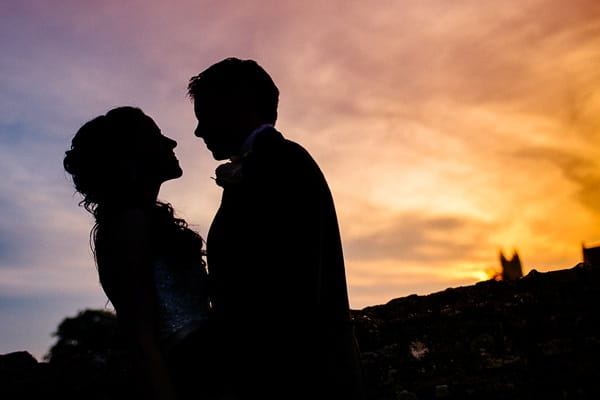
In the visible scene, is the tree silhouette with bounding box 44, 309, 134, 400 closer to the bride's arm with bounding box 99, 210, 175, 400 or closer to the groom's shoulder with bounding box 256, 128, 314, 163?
the bride's arm with bounding box 99, 210, 175, 400

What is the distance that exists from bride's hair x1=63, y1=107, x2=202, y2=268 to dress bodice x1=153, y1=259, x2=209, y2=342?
5.9 inches

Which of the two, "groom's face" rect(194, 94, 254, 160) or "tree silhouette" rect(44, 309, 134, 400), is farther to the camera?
"tree silhouette" rect(44, 309, 134, 400)

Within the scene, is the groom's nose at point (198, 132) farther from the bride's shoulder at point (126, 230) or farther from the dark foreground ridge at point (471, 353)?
the dark foreground ridge at point (471, 353)

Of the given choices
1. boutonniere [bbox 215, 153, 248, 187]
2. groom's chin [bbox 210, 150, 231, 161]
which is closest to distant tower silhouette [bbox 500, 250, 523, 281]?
groom's chin [bbox 210, 150, 231, 161]

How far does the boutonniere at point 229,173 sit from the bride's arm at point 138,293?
1.50ft

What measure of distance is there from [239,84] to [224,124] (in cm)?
25

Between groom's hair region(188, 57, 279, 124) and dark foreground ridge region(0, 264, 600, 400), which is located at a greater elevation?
groom's hair region(188, 57, 279, 124)

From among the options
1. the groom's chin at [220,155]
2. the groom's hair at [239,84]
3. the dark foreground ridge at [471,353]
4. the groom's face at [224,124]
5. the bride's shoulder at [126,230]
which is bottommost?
the dark foreground ridge at [471,353]

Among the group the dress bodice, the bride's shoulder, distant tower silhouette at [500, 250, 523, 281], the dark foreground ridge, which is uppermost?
distant tower silhouette at [500, 250, 523, 281]

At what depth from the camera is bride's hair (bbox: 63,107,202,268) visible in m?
2.48

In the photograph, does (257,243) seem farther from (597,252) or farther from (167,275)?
(597,252)

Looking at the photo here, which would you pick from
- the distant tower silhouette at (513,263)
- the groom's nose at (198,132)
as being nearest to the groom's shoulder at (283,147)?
the groom's nose at (198,132)

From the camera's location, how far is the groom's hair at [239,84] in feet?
8.80

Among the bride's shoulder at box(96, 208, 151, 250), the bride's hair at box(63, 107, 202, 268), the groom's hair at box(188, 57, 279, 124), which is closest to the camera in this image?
the bride's shoulder at box(96, 208, 151, 250)
